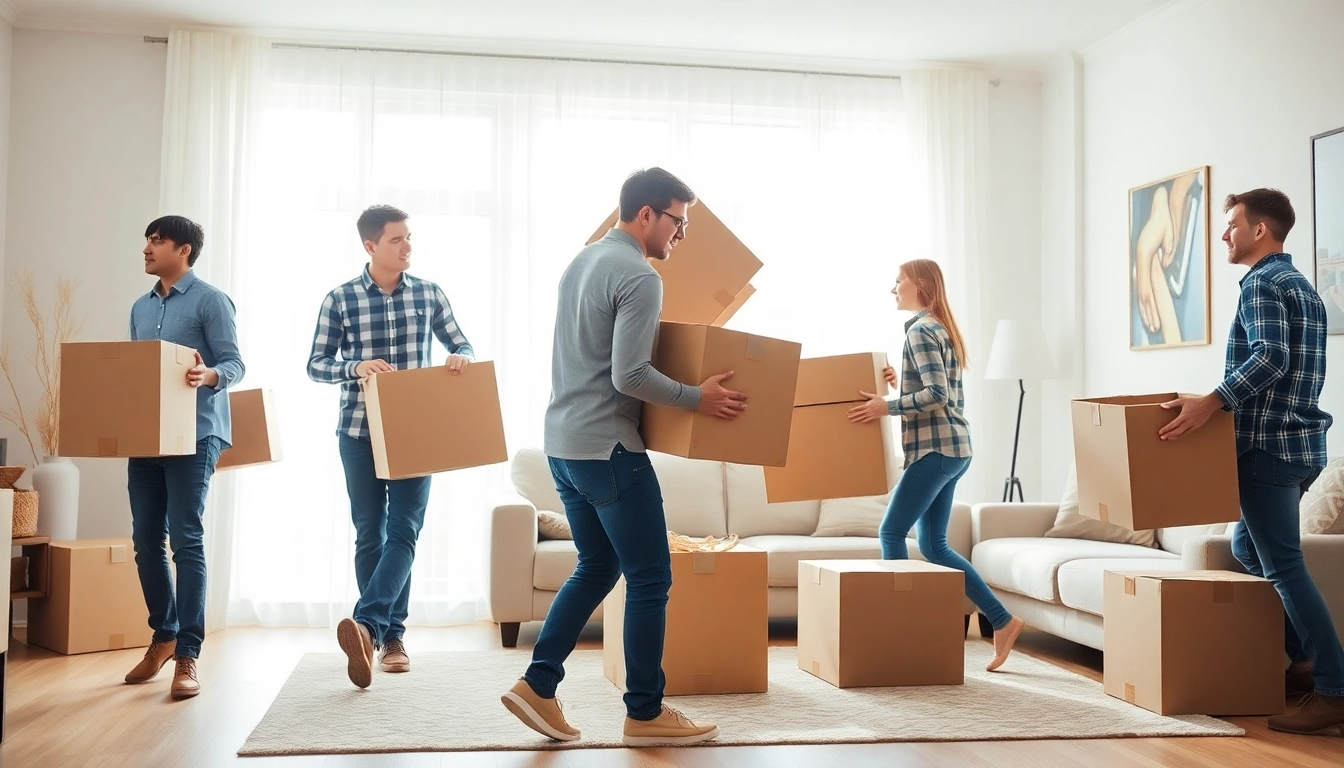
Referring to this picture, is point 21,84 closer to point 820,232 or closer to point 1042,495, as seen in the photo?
point 820,232

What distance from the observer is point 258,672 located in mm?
3633

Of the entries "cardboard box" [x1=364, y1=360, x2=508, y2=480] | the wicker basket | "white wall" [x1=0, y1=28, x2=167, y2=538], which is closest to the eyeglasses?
"cardboard box" [x1=364, y1=360, x2=508, y2=480]

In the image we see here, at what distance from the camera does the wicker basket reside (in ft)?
13.0

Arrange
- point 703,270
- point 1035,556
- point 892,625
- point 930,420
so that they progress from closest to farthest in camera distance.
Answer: point 703,270 → point 892,625 → point 930,420 → point 1035,556

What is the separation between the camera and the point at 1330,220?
3.85 metres

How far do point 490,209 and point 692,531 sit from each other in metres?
1.66

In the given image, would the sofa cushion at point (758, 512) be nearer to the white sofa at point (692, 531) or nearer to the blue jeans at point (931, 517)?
the white sofa at point (692, 531)

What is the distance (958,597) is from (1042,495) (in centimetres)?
239

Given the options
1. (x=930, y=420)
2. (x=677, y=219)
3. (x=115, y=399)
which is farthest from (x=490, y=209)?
(x=677, y=219)

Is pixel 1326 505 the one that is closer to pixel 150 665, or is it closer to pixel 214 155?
pixel 150 665

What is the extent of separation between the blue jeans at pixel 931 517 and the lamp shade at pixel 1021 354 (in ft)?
5.23

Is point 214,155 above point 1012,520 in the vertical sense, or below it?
above

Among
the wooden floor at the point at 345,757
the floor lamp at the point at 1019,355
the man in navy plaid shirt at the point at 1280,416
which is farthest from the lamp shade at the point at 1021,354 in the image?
the wooden floor at the point at 345,757

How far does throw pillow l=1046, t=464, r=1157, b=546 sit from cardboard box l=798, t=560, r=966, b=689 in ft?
3.82
